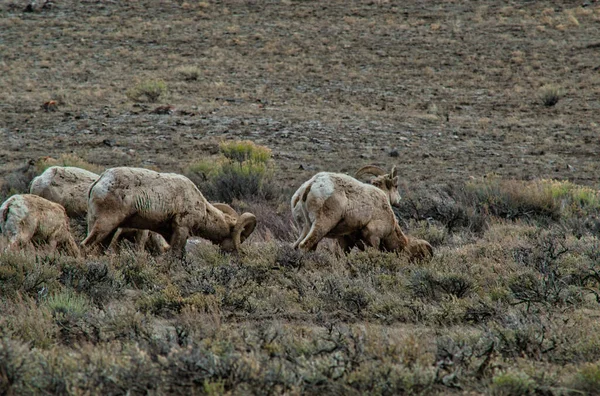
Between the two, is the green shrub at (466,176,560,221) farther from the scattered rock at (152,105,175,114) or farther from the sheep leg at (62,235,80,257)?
the scattered rock at (152,105,175,114)

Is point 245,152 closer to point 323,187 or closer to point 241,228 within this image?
point 241,228

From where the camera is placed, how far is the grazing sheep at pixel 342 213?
36.8 ft

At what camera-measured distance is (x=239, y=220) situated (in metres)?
11.9

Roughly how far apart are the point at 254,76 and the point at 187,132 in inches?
408

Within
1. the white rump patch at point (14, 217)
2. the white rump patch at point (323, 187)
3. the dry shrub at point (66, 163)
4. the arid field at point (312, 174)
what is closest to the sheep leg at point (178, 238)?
the arid field at point (312, 174)

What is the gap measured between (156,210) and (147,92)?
20467 mm

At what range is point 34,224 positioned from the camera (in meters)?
11.3

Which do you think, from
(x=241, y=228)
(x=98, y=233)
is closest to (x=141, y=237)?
(x=241, y=228)

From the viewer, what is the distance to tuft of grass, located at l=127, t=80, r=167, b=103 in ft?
99.0

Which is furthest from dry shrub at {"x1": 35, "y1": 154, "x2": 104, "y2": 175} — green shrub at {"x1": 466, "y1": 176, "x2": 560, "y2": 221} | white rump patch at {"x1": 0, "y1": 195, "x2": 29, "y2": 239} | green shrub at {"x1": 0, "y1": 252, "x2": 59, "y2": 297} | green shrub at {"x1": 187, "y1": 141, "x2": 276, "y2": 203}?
green shrub at {"x1": 0, "y1": 252, "x2": 59, "y2": 297}

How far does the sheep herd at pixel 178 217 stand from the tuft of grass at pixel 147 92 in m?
18.5

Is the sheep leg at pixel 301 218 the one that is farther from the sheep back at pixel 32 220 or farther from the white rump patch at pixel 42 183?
the white rump patch at pixel 42 183

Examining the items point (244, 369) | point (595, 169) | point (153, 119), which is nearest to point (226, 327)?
point (244, 369)

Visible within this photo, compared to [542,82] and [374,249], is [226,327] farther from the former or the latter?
[542,82]
